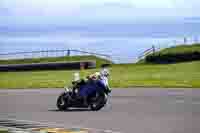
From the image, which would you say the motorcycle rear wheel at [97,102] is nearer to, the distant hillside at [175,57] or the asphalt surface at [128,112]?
the asphalt surface at [128,112]

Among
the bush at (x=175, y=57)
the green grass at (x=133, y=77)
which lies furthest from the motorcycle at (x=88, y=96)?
the bush at (x=175, y=57)

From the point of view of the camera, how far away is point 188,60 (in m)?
47.8

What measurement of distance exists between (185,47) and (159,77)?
18.0 m

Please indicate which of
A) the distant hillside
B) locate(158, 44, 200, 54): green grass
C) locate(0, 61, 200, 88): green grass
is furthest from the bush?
locate(158, 44, 200, 54): green grass

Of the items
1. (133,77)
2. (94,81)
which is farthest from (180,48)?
(94,81)

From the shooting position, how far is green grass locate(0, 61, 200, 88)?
34.1 m

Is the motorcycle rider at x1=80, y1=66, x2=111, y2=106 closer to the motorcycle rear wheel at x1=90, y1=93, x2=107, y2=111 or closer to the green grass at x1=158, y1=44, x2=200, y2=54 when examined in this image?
the motorcycle rear wheel at x1=90, y1=93, x2=107, y2=111

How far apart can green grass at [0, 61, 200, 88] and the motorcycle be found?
11.0 m

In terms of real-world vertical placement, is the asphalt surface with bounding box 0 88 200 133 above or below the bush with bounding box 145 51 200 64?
below

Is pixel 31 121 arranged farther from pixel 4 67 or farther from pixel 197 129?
pixel 4 67

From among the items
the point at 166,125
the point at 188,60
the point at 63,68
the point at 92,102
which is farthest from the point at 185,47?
the point at 166,125

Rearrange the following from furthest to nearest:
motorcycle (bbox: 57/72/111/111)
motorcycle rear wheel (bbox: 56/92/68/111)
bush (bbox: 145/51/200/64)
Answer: bush (bbox: 145/51/200/64) → motorcycle rear wheel (bbox: 56/92/68/111) → motorcycle (bbox: 57/72/111/111)

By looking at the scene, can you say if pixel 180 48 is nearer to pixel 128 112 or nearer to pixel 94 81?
pixel 94 81

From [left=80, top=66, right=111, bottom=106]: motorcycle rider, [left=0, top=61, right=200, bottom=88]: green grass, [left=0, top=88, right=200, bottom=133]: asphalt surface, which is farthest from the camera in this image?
[left=0, top=61, right=200, bottom=88]: green grass
